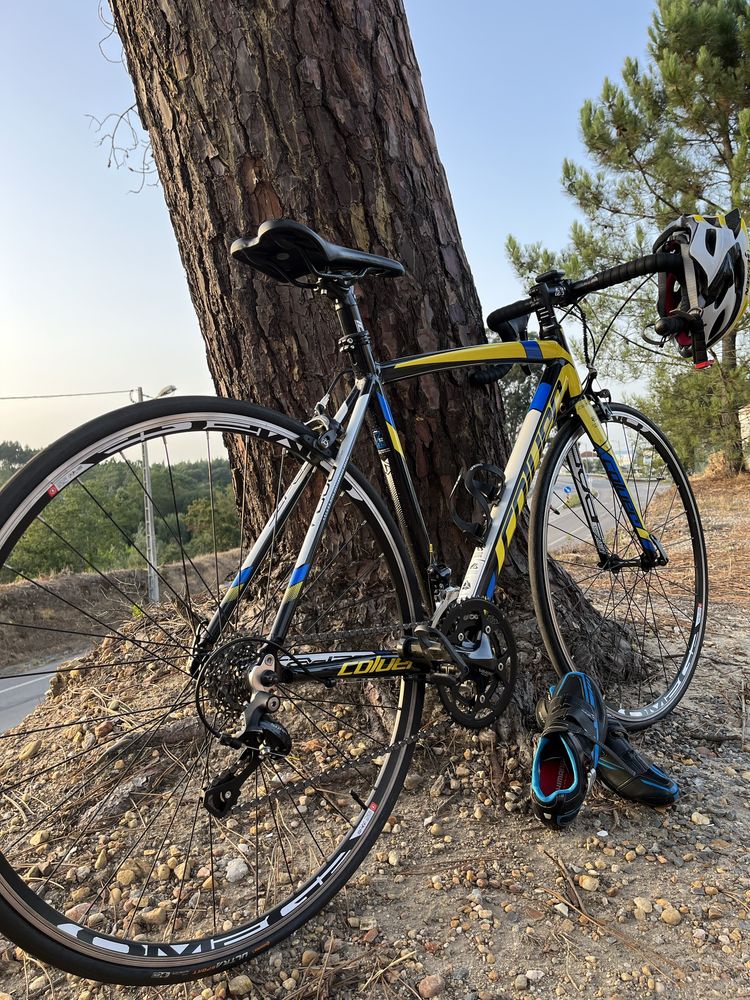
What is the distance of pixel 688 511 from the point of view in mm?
2660

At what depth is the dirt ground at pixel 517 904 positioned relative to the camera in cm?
136

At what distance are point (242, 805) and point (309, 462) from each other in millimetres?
1054

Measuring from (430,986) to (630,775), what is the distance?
2.63 feet

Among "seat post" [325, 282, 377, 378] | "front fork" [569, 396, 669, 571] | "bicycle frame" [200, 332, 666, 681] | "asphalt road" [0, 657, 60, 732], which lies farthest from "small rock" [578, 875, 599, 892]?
"asphalt road" [0, 657, 60, 732]

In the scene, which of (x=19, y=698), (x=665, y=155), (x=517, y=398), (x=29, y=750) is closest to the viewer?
(x=29, y=750)

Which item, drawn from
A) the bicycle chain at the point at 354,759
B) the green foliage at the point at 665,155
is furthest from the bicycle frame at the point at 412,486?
the green foliage at the point at 665,155

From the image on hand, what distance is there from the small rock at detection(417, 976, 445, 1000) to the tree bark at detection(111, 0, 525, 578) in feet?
4.02

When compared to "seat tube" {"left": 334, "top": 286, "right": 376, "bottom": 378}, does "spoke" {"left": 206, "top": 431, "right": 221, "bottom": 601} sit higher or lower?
lower

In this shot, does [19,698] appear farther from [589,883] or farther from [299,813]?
[589,883]

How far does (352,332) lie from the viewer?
169cm

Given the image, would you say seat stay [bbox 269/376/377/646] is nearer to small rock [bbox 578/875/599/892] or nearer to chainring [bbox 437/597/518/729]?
chainring [bbox 437/597/518/729]

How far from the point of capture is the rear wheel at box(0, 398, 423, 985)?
4.38ft

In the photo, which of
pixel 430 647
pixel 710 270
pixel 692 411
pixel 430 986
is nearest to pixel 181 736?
pixel 430 647

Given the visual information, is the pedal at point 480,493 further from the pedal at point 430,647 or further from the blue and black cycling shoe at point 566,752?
the blue and black cycling shoe at point 566,752
